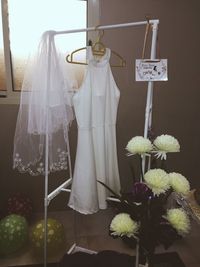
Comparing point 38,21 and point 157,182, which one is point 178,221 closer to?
point 157,182

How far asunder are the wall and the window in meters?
0.16

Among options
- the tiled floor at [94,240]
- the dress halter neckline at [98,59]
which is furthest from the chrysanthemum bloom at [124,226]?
the tiled floor at [94,240]

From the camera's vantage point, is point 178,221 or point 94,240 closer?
point 178,221

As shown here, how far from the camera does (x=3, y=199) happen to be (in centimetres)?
237

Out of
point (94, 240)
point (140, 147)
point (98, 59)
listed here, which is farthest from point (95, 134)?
point (94, 240)

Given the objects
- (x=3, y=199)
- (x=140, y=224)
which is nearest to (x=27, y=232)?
(x=3, y=199)

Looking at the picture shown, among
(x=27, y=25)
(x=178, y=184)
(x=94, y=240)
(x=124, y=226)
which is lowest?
(x=94, y=240)

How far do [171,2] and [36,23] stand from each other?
47.8 inches

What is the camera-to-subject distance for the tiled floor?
184cm

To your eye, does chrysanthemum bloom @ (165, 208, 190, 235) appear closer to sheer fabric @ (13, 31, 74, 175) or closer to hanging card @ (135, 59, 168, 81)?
hanging card @ (135, 59, 168, 81)

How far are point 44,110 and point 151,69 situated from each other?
2.13ft

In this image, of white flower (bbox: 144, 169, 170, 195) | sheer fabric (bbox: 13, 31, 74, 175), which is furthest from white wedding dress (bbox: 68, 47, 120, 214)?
white flower (bbox: 144, 169, 170, 195)

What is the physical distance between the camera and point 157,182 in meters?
0.94

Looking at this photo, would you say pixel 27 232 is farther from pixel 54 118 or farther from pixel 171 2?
pixel 171 2
